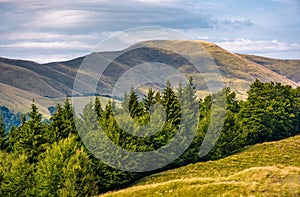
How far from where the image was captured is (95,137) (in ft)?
223

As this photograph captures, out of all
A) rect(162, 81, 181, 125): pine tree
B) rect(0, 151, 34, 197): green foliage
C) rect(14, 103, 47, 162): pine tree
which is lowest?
rect(0, 151, 34, 197): green foliage

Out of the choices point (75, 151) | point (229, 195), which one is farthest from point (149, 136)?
point (229, 195)

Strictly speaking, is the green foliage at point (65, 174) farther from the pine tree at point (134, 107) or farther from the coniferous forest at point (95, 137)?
the pine tree at point (134, 107)

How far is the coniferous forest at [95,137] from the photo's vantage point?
57031 mm

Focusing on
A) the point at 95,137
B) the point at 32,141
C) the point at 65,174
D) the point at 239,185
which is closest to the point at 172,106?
the point at 95,137

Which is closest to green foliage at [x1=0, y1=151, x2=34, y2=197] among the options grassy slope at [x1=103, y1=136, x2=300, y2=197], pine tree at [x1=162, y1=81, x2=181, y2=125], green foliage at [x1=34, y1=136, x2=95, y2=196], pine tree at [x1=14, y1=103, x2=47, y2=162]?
green foliage at [x1=34, y1=136, x2=95, y2=196]

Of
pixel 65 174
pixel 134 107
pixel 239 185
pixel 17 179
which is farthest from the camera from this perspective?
pixel 134 107

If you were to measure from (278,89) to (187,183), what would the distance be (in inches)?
3258

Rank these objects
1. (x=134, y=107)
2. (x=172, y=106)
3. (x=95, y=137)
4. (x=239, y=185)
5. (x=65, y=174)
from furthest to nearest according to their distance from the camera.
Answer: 1. (x=172, y=106)
2. (x=134, y=107)
3. (x=95, y=137)
4. (x=65, y=174)
5. (x=239, y=185)

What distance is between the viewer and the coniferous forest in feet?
187

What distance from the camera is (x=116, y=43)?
274 ft

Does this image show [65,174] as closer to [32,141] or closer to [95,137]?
[95,137]

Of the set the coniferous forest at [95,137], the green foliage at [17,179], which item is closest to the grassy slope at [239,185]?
the coniferous forest at [95,137]

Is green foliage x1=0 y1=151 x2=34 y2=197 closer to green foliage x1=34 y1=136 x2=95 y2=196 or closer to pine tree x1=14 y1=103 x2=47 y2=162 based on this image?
green foliage x1=34 y1=136 x2=95 y2=196
